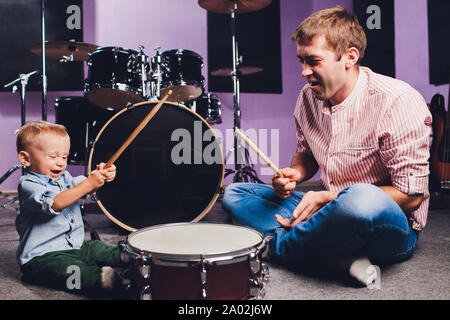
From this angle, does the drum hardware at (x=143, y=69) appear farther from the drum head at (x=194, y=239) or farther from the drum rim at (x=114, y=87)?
the drum head at (x=194, y=239)

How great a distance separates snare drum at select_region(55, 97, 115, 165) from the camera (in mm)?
2623

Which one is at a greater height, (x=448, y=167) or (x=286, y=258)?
(x=448, y=167)

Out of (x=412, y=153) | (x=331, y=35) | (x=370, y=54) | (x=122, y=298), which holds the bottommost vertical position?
(x=122, y=298)

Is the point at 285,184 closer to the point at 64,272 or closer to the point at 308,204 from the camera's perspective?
the point at 308,204

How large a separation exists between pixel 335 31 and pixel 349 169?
1.63 feet

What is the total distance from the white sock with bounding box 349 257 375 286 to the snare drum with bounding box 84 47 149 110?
1.59m

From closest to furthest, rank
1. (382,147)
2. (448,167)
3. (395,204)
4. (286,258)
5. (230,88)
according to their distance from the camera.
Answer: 1. (395,204)
2. (382,147)
3. (286,258)
4. (448,167)
5. (230,88)

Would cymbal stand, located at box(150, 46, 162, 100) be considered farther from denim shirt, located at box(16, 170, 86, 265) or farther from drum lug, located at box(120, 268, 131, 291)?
drum lug, located at box(120, 268, 131, 291)

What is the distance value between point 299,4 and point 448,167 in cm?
242

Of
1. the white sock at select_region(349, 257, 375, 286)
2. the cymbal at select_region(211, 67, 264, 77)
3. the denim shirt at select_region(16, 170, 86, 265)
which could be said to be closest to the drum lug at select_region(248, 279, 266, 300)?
the white sock at select_region(349, 257, 375, 286)

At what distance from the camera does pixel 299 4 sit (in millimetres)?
4152
